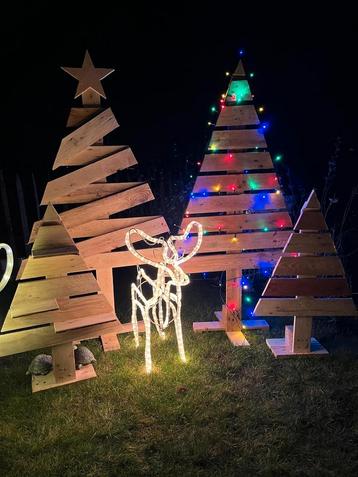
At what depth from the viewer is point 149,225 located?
16.6ft

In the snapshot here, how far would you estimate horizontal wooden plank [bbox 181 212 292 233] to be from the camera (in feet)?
16.6

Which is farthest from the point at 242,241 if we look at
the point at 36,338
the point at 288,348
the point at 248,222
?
the point at 36,338

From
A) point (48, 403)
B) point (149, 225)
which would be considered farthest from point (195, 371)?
point (149, 225)

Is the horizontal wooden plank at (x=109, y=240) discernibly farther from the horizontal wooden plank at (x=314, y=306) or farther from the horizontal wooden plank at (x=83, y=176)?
the horizontal wooden plank at (x=314, y=306)

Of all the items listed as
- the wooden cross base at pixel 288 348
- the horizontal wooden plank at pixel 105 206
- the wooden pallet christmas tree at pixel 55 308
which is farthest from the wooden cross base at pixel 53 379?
the wooden cross base at pixel 288 348

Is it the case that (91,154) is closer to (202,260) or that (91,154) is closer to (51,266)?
(51,266)

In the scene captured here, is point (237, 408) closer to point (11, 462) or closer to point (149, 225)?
point (11, 462)

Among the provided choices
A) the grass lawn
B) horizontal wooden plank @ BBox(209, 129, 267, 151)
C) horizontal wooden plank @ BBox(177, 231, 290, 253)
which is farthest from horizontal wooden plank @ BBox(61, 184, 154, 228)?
the grass lawn

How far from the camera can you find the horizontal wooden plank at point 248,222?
5.07 m

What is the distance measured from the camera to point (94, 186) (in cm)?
486

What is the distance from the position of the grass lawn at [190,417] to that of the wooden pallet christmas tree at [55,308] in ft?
1.40

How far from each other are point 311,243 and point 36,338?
10.3ft

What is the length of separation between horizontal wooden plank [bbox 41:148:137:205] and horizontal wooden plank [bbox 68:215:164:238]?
1.42 ft

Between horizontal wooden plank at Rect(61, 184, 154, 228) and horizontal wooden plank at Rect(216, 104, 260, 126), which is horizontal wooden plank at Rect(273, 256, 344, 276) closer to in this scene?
horizontal wooden plank at Rect(216, 104, 260, 126)
